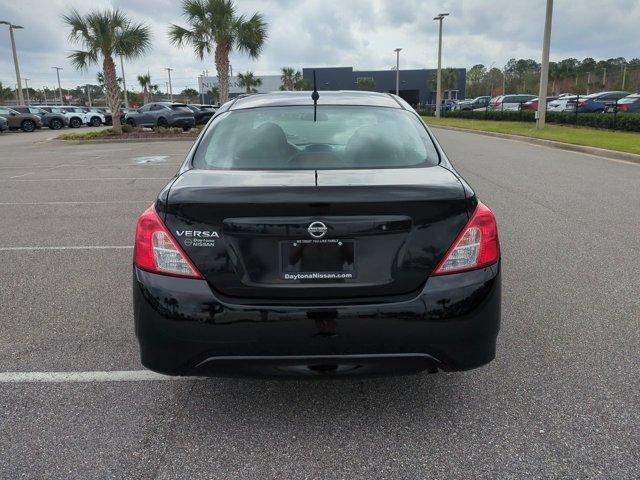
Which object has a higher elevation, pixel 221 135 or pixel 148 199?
pixel 221 135

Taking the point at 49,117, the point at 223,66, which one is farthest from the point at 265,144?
the point at 49,117

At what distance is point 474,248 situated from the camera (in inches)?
104

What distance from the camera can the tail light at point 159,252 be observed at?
2590 millimetres

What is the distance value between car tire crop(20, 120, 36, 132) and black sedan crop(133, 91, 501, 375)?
127 feet

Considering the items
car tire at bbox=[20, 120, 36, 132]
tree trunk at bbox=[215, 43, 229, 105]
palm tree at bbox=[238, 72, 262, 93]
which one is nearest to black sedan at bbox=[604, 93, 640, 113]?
tree trunk at bbox=[215, 43, 229, 105]

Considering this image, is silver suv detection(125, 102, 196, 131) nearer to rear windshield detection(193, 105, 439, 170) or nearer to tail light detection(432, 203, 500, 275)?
rear windshield detection(193, 105, 439, 170)

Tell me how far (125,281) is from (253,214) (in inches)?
123

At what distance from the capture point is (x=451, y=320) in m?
2.59

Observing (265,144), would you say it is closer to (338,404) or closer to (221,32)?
(338,404)

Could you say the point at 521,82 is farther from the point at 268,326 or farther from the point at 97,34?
the point at 268,326

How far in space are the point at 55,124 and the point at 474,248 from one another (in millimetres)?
42911

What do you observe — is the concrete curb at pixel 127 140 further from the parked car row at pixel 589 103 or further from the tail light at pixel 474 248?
the tail light at pixel 474 248

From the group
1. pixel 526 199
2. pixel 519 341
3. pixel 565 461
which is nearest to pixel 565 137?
pixel 526 199

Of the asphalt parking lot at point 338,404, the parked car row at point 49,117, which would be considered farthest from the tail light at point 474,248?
the parked car row at point 49,117
